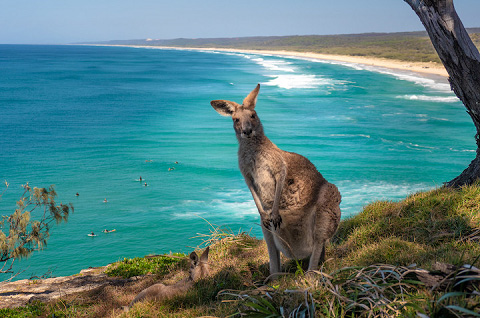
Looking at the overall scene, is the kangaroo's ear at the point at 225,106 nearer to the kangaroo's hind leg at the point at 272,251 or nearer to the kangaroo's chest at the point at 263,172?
the kangaroo's chest at the point at 263,172

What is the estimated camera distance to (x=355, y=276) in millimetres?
3182

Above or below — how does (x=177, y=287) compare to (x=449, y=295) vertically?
below

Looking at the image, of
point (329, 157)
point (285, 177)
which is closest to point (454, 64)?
point (285, 177)

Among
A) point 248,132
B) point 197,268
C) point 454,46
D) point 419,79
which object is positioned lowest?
point 197,268

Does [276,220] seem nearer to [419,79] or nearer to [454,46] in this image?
[454,46]

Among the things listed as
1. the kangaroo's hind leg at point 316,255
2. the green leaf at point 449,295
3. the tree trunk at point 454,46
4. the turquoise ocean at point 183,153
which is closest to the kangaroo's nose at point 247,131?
the kangaroo's hind leg at point 316,255

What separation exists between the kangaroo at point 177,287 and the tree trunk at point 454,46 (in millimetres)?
4483

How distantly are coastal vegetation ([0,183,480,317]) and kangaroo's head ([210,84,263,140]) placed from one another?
4.83 ft

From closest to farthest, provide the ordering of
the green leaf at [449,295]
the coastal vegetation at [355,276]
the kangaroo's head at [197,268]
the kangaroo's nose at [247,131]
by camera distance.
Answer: the green leaf at [449,295] < the coastal vegetation at [355,276] < the kangaroo's nose at [247,131] < the kangaroo's head at [197,268]

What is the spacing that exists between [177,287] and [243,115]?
2178 millimetres

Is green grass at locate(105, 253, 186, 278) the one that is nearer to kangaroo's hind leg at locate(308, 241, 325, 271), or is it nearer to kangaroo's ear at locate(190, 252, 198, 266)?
kangaroo's ear at locate(190, 252, 198, 266)

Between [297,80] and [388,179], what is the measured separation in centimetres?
5131

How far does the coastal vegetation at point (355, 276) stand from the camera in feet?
9.43

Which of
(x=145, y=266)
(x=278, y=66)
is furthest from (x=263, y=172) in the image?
(x=278, y=66)
